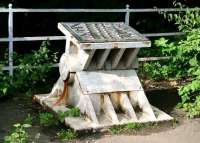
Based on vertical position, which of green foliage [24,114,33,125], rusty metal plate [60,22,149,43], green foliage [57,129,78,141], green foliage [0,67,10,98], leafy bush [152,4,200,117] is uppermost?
rusty metal plate [60,22,149,43]

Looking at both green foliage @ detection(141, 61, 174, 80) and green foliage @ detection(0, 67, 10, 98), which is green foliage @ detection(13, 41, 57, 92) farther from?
green foliage @ detection(141, 61, 174, 80)

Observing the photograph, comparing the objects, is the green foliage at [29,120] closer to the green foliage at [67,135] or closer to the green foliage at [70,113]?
the green foliage at [70,113]

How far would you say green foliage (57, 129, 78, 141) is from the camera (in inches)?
272

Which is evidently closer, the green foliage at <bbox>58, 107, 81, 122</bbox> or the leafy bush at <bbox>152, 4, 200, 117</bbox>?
the green foliage at <bbox>58, 107, 81, 122</bbox>

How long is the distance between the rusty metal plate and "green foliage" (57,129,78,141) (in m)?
1.22

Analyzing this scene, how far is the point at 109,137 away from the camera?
6.98m

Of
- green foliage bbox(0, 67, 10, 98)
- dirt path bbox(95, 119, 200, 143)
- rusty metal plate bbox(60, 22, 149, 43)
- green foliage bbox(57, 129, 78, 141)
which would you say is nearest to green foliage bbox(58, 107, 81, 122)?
green foliage bbox(57, 129, 78, 141)

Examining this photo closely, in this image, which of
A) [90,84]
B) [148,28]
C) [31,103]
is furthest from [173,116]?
[148,28]

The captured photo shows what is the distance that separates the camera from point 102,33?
7.76m

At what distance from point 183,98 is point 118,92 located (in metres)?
1.30

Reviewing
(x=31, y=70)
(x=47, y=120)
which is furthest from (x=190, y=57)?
(x=47, y=120)

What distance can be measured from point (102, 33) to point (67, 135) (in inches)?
65.6

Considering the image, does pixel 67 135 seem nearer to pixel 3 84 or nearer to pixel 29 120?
pixel 29 120

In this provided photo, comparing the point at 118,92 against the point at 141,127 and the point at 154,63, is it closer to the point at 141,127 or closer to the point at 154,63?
the point at 141,127
